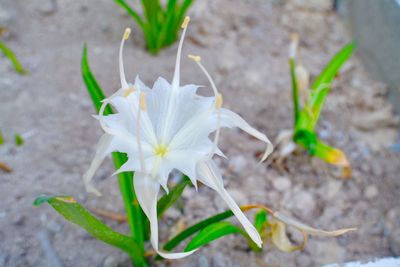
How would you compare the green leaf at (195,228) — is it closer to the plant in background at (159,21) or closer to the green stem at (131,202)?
the green stem at (131,202)

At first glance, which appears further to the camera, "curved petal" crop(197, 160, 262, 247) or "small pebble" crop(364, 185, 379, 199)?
"small pebble" crop(364, 185, 379, 199)

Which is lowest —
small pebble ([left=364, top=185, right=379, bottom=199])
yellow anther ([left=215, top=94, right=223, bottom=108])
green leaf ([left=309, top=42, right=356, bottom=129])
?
small pebble ([left=364, top=185, right=379, bottom=199])

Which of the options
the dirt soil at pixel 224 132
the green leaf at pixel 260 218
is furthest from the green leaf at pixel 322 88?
the green leaf at pixel 260 218

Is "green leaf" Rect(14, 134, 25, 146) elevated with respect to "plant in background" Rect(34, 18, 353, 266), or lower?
lower

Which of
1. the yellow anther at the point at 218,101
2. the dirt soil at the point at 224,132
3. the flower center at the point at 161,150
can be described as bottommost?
the dirt soil at the point at 224,132

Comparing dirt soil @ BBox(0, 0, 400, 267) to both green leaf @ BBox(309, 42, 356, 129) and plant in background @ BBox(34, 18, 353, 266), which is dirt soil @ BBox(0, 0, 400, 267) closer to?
green leaf @ BBox(309, 42, 356, 129)

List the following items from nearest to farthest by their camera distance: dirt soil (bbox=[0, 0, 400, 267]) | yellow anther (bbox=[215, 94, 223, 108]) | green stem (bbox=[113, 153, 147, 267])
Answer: yellow anther (bbox=[215, 94, 223, 108]), green stem (bbox=[113, 153, 147, 267]), dirt soil (bbox=[0, 0, 400, 267])

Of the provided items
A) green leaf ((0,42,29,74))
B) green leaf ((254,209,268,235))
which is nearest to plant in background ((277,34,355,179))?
green leaf ((254,209,268,235))
